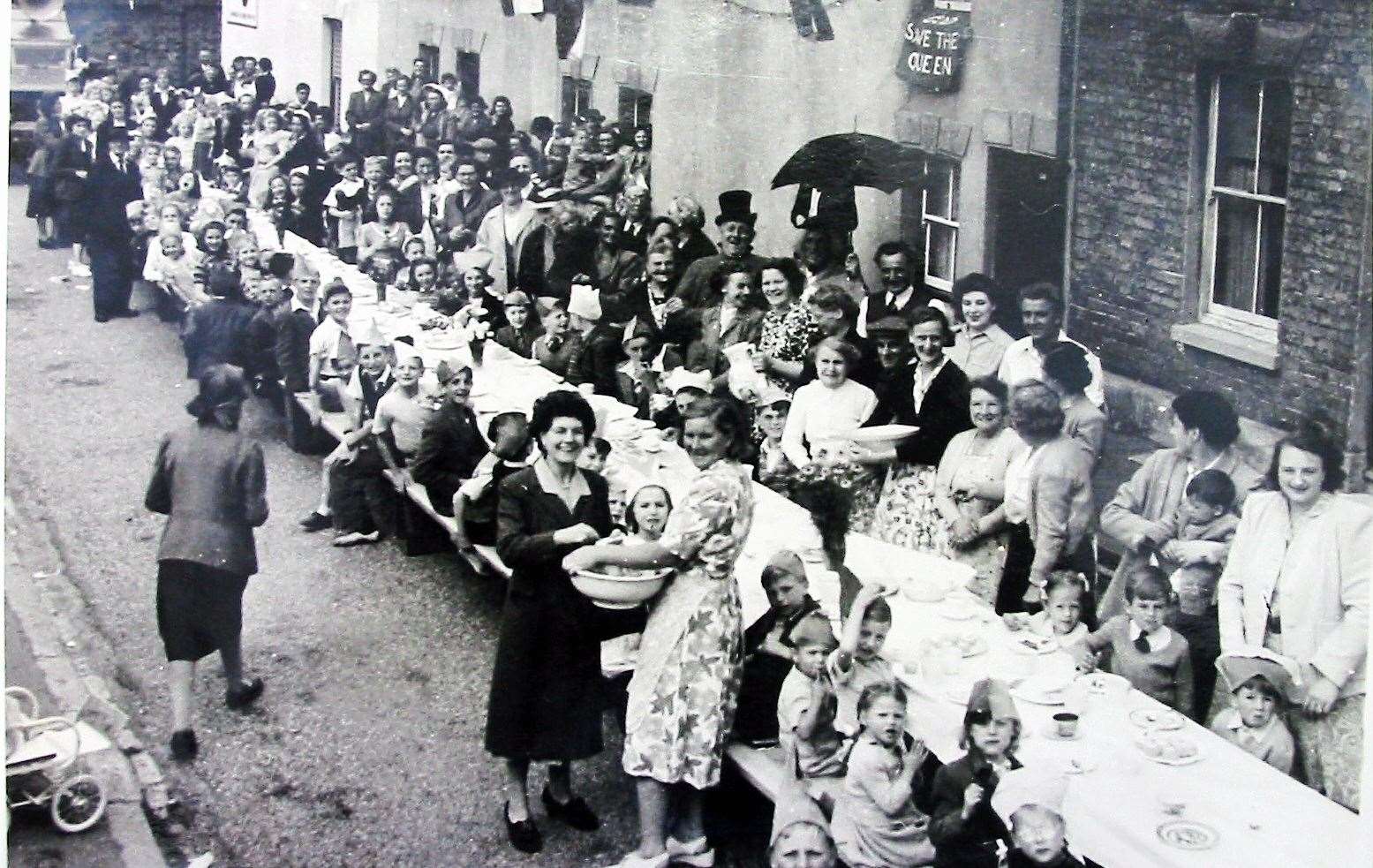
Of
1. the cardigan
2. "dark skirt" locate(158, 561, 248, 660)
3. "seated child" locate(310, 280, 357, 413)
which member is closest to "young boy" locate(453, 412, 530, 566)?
"seated child" locate(310, 280, 357, 413)

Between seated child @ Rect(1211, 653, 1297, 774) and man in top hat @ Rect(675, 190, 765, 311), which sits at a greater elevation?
man in top hat @ Rect(675, 190, 765, 311)

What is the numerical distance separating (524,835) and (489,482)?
109cm

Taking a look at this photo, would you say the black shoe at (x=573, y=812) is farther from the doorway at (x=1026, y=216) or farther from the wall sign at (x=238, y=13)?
the wall sign at (x=238, y=13)

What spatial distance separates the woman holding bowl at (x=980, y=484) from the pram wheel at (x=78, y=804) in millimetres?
2614

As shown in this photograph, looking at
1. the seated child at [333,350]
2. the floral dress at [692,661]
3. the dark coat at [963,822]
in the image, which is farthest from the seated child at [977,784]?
the seated child at [333,350]

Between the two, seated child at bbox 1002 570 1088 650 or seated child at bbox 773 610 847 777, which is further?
seated child at bbox 773 610 847 777

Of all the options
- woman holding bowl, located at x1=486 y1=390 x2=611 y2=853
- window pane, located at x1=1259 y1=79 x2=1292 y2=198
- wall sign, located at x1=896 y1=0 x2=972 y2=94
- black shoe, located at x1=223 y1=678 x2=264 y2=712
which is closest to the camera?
window pane, located at x1=1259 y1=79 x2=1292 y2=198

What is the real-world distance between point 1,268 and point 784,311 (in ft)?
7.78

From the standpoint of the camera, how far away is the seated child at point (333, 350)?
18.8 feet

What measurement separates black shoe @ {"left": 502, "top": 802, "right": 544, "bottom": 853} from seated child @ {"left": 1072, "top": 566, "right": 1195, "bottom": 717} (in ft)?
5.73

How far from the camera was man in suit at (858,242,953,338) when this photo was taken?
16.5 feet

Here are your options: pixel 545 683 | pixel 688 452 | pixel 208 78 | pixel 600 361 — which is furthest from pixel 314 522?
pixel 208 78

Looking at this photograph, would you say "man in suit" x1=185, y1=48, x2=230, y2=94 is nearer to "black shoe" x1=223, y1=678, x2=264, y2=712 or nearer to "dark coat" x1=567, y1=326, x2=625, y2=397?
"dark coat" x1=567, y1=326, x2=625, y2=397

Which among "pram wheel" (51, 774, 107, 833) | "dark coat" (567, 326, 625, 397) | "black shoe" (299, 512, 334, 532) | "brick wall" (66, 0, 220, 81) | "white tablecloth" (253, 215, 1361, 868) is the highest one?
"brick wall" (66, 0, 220, 81)
